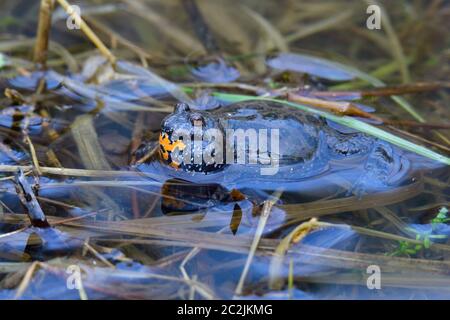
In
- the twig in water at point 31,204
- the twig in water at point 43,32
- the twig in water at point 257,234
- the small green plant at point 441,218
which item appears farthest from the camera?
the twig in water at point 43,32

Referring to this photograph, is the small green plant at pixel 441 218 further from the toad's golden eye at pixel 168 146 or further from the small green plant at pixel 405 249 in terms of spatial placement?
the toad's golden eye at pixel 168 146

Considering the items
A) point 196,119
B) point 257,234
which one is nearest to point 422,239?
point 257,234

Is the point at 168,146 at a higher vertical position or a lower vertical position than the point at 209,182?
higher

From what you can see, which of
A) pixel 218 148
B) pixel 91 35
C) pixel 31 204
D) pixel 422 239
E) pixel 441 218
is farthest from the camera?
pixel 91 35

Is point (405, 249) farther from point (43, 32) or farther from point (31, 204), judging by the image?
point (43, 32)

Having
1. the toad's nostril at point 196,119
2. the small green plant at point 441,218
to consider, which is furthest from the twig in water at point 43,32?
the small green plant at point 441,218

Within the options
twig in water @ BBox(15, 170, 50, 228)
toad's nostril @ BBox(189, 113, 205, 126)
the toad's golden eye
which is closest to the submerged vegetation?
twig in water @ BBox(15, 170, 50, 228)

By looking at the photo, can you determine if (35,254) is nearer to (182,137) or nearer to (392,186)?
(182,137)

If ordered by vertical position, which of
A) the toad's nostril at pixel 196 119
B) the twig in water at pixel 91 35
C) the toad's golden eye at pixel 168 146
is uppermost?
the twig in water at pixel 91 35

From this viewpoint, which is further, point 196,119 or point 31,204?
point 196,119

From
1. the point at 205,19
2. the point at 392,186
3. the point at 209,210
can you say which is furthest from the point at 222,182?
the point at 205,19
